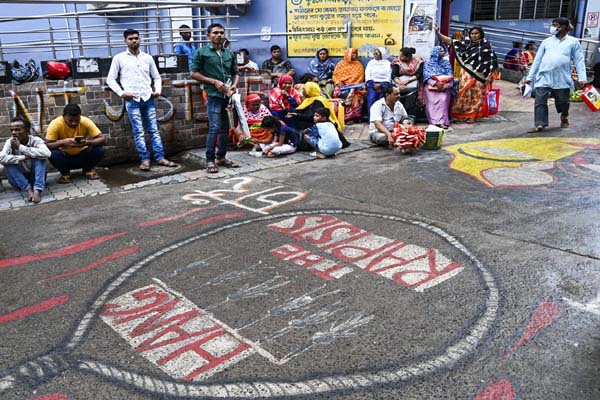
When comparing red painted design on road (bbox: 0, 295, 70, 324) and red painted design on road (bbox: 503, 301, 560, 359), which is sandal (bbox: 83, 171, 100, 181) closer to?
red painted design on road (bbox: 0, 295, 70, 324)

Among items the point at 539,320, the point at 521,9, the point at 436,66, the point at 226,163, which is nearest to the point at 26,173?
the point at 226,163

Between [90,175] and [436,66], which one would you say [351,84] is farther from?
[90,175]

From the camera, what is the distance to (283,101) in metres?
7.98

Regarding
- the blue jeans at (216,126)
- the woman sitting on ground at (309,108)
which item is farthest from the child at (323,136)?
Answer: the blue jeans at (216,126)

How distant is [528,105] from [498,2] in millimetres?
4941

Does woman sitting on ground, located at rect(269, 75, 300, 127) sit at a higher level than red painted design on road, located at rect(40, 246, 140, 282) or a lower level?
higher

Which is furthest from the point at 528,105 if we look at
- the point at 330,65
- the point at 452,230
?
the point at 452,230

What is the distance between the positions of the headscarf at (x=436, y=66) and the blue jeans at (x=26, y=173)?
20.6ft

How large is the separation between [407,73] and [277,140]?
304 cm

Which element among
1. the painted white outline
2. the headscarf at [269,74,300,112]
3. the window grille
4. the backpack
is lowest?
the painted white outline

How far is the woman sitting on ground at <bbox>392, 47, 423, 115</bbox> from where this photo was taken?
9125mm

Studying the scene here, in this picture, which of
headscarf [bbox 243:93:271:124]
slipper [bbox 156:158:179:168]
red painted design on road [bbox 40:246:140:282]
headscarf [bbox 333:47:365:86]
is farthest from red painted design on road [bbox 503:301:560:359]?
headscarf [bbox 333:47:365:86]

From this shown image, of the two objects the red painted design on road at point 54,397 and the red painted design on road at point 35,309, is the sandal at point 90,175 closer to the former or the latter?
the red painted design on road at point 35,309

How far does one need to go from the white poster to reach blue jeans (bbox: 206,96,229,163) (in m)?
4.46
